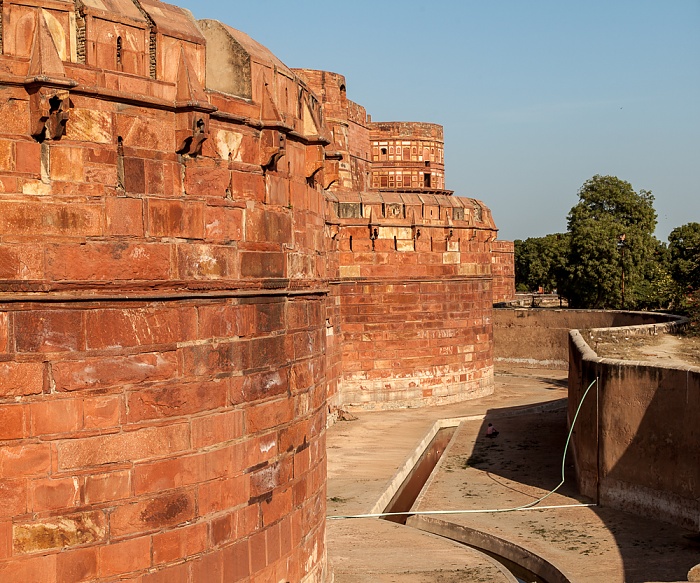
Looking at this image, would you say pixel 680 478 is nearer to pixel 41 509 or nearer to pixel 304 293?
pixel 304 293

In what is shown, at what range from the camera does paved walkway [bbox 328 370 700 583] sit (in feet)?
33.8

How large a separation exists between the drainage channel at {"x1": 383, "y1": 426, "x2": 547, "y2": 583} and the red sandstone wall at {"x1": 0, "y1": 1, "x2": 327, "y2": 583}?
16.5ft

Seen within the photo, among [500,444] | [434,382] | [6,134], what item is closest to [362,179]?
[434,382]

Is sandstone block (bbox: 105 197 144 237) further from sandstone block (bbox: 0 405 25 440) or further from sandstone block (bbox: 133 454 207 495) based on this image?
sandstone block (bbox: 133 454 207 495)

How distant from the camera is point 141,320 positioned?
237 inches

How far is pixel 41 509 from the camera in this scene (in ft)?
18.5

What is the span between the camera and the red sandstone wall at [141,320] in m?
5.61

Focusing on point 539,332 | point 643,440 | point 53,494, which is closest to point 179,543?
point 53,494

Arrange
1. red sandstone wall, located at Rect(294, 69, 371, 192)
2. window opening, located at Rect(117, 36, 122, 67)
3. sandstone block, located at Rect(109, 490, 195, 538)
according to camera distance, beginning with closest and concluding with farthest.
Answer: sandstone block, located at Rect(109, 490, 195, 538), window opening, located at Rect(117, 36, 122, 67), red sandstone wall, located at Rect(294, 69, 371, 192)

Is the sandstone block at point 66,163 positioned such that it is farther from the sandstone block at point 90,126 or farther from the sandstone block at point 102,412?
the sandstone block at point 102,412

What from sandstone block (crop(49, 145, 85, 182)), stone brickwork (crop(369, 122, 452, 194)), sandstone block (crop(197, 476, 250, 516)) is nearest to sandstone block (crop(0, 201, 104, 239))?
sandstone block (crop(49, 145, 85, 182))

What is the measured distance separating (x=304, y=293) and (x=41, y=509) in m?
2.83

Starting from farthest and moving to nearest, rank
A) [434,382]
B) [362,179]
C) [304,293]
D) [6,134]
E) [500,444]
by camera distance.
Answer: [362,179] → [434,382] → [500,444] → [304,293] → [6,134]

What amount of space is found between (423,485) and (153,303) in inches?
432
